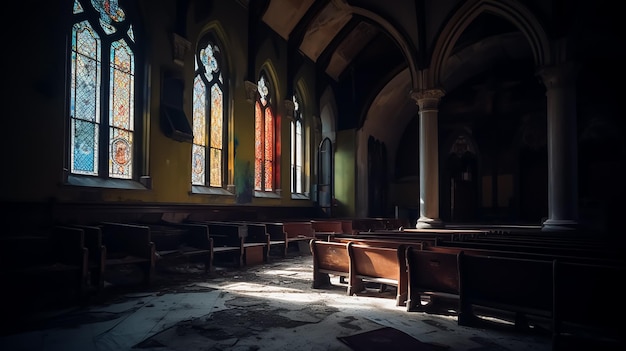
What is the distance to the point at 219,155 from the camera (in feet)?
36.1

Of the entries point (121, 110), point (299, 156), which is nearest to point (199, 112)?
point (121, 110)

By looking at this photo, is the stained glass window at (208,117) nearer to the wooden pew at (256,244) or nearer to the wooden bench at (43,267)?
the wooden pew at (256,244)

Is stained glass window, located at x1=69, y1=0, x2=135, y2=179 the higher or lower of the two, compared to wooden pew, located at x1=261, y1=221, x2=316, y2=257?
higher

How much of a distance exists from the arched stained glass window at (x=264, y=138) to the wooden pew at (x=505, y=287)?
881cm

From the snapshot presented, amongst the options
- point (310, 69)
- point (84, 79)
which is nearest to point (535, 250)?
point (84, 79)

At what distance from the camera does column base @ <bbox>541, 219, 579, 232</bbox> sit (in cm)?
944

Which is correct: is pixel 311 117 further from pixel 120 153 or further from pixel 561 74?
pixel 120 153

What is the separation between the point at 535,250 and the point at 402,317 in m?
1.70

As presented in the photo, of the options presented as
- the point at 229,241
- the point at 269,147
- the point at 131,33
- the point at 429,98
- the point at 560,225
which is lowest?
the point at 229,241

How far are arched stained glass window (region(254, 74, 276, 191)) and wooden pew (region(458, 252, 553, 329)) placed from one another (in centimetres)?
881

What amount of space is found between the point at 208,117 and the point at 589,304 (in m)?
9.02

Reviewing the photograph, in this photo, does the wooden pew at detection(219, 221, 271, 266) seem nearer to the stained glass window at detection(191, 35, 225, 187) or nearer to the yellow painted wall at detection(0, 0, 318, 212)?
the yellow painted wall at detection(0, 0, 318, 212)

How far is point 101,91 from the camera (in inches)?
310

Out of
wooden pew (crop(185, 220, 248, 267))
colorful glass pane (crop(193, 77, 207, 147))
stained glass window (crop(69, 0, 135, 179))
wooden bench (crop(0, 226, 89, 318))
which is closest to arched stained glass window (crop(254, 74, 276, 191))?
colorful glass pane (crop(193, 77, 207, 147))
